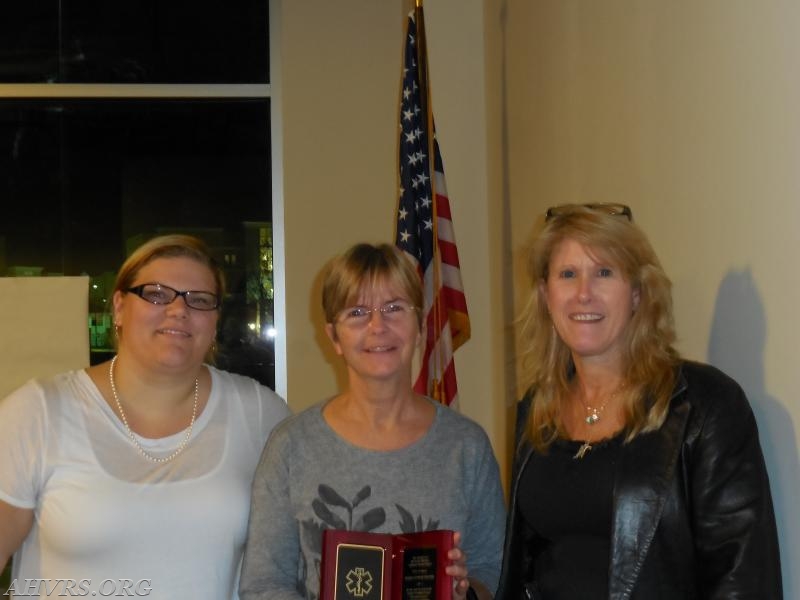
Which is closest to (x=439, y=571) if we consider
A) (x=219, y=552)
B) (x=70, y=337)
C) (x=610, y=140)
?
(x=219, y=552)

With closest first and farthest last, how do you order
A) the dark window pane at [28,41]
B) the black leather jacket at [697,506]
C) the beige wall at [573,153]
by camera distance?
the black leather jacket at [697,506] < the beige wall at [573,153] < the dark window pane at [28,41]

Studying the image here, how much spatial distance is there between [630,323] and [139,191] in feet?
13.6

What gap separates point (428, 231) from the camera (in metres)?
4.23

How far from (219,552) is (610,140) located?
5.30 feet

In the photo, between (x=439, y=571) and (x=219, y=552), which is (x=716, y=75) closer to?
(x=439, y=571)

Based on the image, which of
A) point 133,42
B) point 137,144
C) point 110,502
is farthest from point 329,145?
point 110,502

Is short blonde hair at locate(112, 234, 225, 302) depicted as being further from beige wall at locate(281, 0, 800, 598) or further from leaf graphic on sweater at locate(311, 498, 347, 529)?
beige wall at locate(281, 0, 800, 598)

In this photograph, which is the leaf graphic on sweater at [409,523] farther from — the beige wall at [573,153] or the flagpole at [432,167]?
the flagpole at [432,167]

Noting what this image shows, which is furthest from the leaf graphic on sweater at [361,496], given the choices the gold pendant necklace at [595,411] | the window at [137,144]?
the window at [137,144]

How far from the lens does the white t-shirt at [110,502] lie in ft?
7.32

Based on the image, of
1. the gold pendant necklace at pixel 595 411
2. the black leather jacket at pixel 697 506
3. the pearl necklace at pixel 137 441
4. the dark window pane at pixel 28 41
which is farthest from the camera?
the dark window pane at pixel 28 41

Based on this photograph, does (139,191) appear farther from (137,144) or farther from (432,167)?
(432,167)

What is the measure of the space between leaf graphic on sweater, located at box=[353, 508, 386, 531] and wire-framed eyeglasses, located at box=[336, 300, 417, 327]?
0.42 metres

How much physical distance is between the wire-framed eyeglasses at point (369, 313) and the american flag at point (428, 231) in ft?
6.15
